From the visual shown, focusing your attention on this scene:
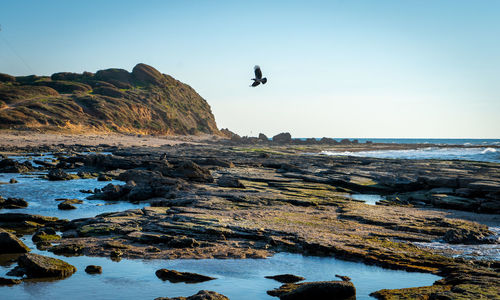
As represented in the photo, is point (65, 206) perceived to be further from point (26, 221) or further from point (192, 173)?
point (192, 173)

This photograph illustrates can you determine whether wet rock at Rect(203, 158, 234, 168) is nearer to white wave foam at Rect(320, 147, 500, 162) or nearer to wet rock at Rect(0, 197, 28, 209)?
wet rock at Rect(0, 197, 28, 209)

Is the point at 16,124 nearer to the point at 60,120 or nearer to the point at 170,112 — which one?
the point at 60,120

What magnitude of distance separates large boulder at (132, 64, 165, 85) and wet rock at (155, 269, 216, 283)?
134405 mm

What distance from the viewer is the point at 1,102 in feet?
240

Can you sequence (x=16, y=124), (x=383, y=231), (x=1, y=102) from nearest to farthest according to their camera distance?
(x=383, y=231), (x=16, y=124), (x=1, y=102)

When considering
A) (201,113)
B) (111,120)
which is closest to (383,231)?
(111,120)

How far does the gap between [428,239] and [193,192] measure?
12.7 metres

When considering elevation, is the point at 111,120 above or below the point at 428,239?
above

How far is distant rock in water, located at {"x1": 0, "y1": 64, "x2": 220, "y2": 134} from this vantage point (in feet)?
248

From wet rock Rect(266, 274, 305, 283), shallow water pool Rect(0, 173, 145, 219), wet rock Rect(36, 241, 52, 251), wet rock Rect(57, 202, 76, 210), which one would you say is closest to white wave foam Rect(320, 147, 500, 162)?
shallow water pool Rect(0, 173, 145, 219)

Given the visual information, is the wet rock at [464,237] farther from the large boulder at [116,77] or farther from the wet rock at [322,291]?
the large boulder at [116,77]

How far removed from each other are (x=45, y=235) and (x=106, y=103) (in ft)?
297

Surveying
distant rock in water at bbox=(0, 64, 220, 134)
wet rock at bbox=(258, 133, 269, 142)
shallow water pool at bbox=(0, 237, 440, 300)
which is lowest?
shallow water pool at bbox=(0, 237, 440, 300)

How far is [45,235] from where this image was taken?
44.6 feet
